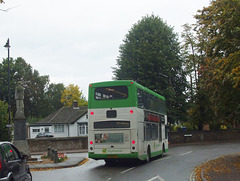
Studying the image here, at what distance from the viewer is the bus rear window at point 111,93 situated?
17031mm

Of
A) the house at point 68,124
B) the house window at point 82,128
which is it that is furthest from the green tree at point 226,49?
the house window at point 82,128

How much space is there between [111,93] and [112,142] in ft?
8.08

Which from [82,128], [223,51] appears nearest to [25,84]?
[82,128]

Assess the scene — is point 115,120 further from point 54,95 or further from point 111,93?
point 54,95

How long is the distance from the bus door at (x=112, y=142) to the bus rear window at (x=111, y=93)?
5.63 feet

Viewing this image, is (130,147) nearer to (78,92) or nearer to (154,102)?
(154,102)

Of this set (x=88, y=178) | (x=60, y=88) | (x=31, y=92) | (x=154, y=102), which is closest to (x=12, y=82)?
(x=31, y=92)

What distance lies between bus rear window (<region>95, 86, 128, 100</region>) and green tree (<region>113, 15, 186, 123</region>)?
2110cm

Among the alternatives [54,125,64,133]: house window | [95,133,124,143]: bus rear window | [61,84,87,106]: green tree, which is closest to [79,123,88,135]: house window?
[54,125,64,133]: house window

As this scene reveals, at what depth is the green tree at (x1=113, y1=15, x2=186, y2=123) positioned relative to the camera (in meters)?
38.3

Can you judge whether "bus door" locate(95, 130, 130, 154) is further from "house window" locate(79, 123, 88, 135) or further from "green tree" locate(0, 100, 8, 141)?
"house window" locate(79, 123, 88, 135)

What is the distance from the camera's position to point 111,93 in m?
17.1

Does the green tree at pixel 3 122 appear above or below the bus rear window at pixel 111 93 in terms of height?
below

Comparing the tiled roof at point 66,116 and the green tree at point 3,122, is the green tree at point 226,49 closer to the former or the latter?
the green tree at point 3,122
